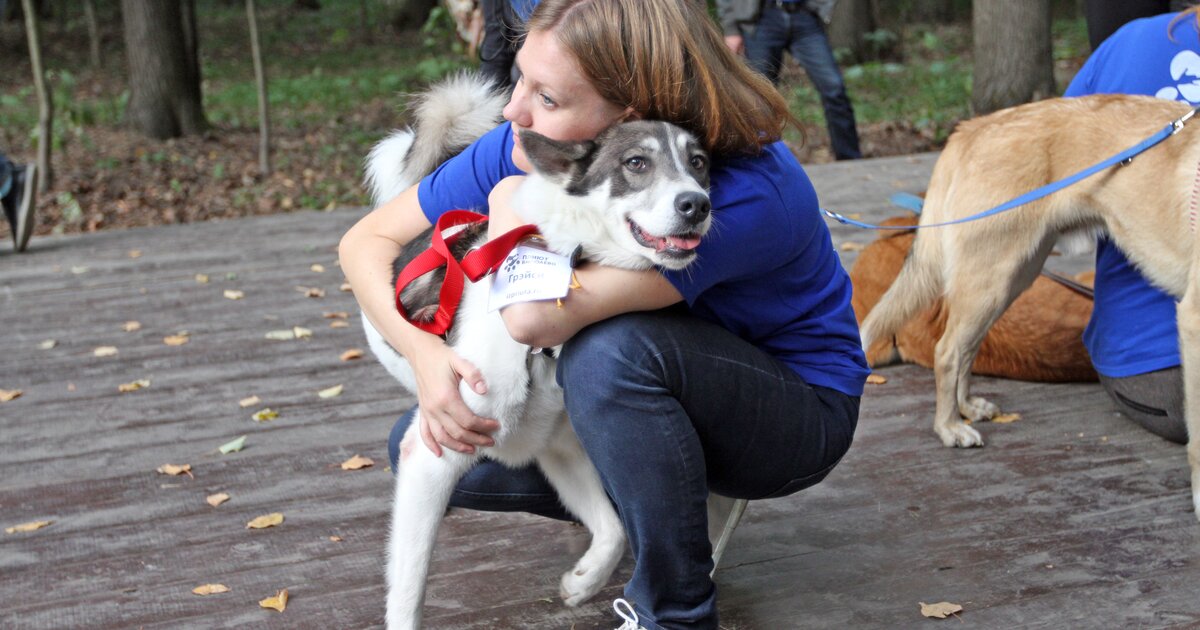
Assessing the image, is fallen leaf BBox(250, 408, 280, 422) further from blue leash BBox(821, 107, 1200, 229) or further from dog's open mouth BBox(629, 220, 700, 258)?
dog's open mouth BBox(629, 220, 700, 258)

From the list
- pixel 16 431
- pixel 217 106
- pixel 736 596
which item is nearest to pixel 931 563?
pixel 736 596

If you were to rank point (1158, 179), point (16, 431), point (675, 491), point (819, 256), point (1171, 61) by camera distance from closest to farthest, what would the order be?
1. point (675, 491)
2. point (819, 256)
3. point (1158, 179)
4. point (1171, 61)
5. point (16, 431)

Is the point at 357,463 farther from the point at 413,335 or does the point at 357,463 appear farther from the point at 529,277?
the point at 529,277

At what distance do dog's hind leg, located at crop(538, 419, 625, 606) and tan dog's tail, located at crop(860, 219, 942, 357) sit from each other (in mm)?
1496

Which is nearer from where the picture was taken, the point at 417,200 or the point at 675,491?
the point at 675,491

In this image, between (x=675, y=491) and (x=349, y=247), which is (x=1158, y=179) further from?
(x=349, y=247)

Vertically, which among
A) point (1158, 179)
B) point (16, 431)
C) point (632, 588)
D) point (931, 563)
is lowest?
point (16, 431)

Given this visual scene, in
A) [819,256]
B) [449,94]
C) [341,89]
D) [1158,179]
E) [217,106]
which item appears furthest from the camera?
[341,89]

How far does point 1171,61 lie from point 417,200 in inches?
91.1

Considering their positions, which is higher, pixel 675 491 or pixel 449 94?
pixel 449 94

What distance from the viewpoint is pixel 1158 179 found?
2.97 m

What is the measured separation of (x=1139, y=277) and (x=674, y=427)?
1973mm

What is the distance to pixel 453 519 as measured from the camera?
2785mm

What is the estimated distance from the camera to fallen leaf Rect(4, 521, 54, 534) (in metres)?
Answer: 2.78
